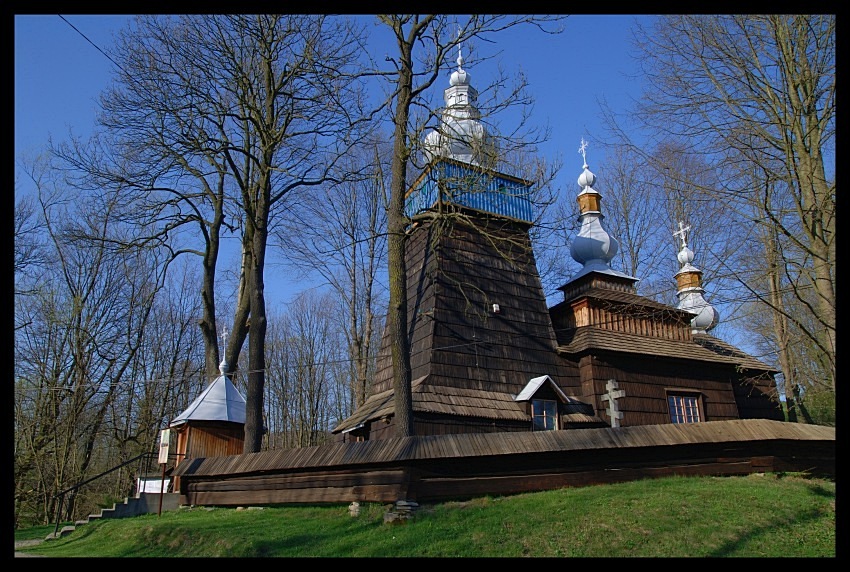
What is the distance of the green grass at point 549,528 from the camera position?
7.60m

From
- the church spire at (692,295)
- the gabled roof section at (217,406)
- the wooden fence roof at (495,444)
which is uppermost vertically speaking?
the church spire at (692,295)

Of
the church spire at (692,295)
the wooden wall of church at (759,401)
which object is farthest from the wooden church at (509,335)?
the church spire at (692,295)

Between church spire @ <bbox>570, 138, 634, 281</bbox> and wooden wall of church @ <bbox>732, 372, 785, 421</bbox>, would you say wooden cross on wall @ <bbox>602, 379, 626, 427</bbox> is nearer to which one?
church spire @ <bbox>570, 138, 634, 281</bbox>

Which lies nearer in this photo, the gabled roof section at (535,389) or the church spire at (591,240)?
the gabled roof section at (535,389)

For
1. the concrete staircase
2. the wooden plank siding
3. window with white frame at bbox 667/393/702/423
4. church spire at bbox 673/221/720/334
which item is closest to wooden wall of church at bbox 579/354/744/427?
window with white frame at bbox 667/393/702/423

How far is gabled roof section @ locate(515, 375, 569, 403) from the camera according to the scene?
15.1 metres

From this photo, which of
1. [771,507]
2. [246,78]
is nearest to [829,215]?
[771,507]

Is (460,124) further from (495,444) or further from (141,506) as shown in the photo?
(141,506)

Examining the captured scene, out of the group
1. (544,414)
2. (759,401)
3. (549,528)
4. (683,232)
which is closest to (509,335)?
(544,414)

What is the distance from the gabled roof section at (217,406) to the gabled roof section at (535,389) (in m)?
6.91

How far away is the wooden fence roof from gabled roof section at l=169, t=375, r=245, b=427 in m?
3.16

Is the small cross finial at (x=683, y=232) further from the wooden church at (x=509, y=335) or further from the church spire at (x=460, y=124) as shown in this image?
the church spire at (x=460, y=124)

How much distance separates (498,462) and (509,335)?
654cm
